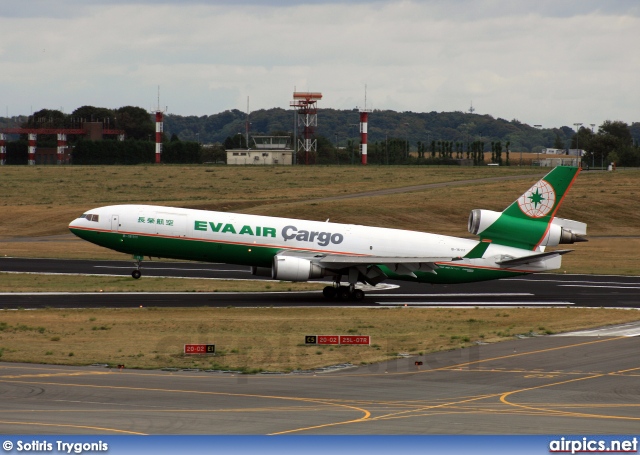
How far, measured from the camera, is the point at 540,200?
184ft

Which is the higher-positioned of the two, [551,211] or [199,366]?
[551,211]

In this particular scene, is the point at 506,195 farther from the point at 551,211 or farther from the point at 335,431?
the point at 335,431

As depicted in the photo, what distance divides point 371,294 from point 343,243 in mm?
5387

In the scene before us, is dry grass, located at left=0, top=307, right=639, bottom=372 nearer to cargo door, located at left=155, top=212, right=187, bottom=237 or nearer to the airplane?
the airplane

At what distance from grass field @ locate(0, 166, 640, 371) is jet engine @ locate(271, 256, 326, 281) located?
207 centimetres

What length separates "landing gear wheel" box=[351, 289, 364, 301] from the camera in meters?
55.1

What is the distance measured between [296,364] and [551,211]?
26.3 m

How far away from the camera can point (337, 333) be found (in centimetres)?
4184

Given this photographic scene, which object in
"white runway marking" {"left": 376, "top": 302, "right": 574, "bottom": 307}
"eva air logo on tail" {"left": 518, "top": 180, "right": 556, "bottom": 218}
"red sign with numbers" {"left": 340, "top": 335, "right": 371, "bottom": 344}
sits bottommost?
"white runway marking" {"left": 376, "top": 302, "right": 574, "bottom": 307}

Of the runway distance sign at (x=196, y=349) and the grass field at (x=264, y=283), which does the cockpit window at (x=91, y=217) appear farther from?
the runway distance sign at (x=196, y=349)

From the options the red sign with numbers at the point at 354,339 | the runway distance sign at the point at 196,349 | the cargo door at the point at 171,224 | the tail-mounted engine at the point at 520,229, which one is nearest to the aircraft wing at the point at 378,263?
the tail-mounted engine at the point at 520,229

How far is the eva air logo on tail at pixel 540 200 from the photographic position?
55.9 metres

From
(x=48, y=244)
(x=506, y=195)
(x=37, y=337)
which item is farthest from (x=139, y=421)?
(x=506, y=195)

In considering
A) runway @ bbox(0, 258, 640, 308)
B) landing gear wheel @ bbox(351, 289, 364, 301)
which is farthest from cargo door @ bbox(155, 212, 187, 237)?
landing gear wheel @ bbox(351, 289, 364, 301)
